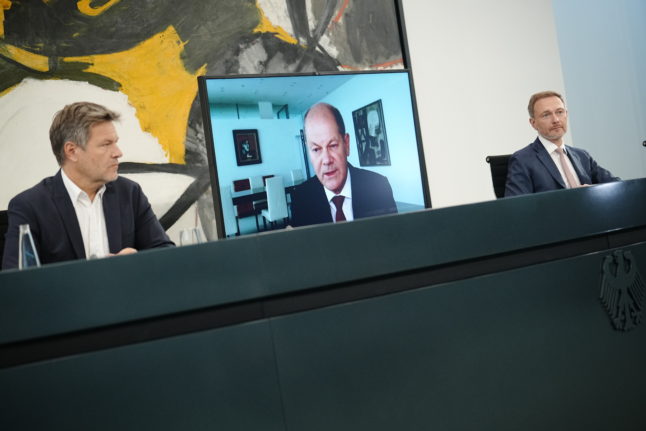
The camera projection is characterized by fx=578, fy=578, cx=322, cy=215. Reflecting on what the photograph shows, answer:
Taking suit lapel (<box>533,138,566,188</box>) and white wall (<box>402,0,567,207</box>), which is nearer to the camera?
suit lapel (<box>533,138,566,188</box>)

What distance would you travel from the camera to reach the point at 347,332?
112cm

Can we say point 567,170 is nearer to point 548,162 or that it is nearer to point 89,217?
point 548,162

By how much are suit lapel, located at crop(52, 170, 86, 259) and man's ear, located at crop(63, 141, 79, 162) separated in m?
0.10

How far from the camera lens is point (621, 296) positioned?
53.8 inches

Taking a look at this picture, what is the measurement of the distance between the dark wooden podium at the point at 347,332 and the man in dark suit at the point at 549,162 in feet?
3.65

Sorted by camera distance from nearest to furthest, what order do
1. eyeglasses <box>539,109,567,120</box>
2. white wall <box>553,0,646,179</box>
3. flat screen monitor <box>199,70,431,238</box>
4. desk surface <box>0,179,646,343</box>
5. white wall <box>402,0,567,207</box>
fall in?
desk surface <box>0,179,646,343</box>, flat screen monitor <box>199,70,431,238</box>, eyeglasses <box>539,109,567,120</box>, white wall <box>402,0,567,207</box>, white wall <box>553,0,646,179</box>

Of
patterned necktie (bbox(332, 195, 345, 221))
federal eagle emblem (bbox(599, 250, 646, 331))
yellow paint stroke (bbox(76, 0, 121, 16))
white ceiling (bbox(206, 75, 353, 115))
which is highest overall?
yellow paint stroke (bbox(76, 0, 121, 16))

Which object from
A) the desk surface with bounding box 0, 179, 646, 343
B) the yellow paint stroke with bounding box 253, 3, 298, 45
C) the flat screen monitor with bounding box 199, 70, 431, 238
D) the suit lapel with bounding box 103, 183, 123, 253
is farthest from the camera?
the yellow paint stroke with bounding box 253, 3, 298, 45

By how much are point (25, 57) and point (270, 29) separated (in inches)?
43.2

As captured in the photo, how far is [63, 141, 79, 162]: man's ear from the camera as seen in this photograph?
196cm

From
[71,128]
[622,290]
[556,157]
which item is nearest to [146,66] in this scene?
[71,128]

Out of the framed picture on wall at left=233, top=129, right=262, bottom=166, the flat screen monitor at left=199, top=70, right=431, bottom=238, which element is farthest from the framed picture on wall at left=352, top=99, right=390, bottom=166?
the framed picture on wall at left=233, top=129, right=262, bottom=166

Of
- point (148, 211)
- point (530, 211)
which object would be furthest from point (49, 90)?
point (530, 211)

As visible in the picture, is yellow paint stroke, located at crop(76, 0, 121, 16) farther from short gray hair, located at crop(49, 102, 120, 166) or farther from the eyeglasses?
the eyeglasses
